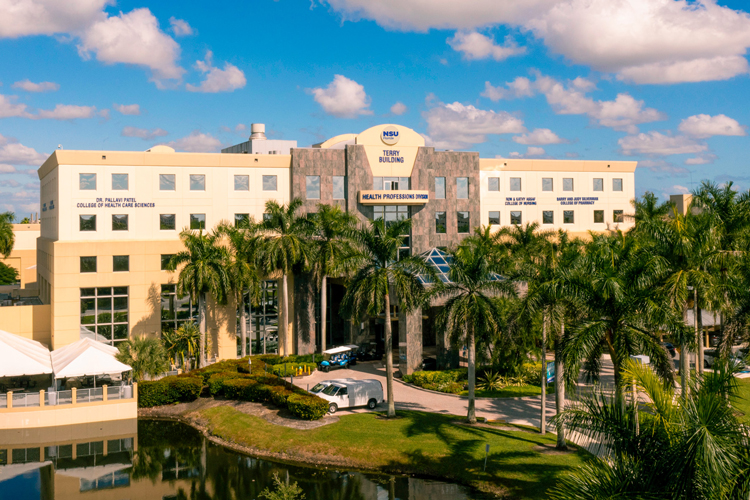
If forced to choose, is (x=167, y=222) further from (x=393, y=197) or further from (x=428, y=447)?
(x=428, y=447)

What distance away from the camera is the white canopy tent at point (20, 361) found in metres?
35.4

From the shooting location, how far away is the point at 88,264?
1769 inches

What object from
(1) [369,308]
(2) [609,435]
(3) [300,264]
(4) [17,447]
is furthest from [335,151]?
(2) [609,435]

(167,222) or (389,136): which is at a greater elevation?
(389,136)

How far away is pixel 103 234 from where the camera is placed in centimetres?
4625

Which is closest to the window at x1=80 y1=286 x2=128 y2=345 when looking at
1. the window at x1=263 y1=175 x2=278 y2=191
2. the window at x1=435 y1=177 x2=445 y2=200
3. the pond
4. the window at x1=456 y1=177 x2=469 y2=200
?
the pond

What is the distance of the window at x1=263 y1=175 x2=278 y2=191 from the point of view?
165 feet

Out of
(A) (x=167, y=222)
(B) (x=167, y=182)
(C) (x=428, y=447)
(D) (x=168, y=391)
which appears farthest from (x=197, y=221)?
(C) (x=428, y=447)

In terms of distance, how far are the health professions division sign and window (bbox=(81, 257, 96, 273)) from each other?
20.9 meters

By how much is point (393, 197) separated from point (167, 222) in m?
18.1

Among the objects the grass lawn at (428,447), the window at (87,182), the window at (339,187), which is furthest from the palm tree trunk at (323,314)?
the window at (87,182)

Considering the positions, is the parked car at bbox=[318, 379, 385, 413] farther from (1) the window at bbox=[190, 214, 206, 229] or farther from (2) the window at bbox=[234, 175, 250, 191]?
(2) the window at bbox=[234, 175, 250, 191]

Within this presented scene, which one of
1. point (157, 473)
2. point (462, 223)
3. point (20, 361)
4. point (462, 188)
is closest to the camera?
point (157, 473)

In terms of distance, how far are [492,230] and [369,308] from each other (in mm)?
30844
